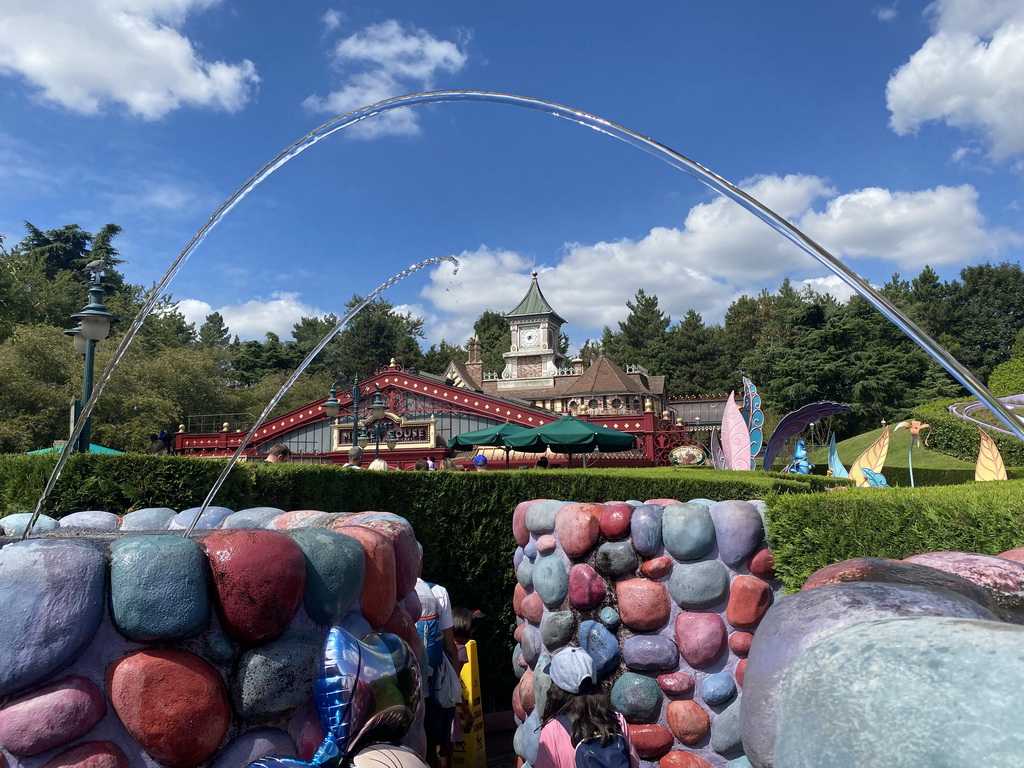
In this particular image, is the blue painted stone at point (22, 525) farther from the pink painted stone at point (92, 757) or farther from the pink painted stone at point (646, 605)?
the pink painted stone at point (646, 605)

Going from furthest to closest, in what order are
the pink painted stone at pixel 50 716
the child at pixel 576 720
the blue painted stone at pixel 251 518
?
the child at pixel 576 720 → the blue painted stone at pixel 251 518 → the pink painted stone at pixel 50 716

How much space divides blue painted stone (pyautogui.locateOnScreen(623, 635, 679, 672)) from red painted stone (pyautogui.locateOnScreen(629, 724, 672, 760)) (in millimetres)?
364

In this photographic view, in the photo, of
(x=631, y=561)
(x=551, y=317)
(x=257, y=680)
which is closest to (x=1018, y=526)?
(x=631, y=561)

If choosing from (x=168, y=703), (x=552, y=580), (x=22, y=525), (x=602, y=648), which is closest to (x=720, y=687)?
(x=602, y=648)

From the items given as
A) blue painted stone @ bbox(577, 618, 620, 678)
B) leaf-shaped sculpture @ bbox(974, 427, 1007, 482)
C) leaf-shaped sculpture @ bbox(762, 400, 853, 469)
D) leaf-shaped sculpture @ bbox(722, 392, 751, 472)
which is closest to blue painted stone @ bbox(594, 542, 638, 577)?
blue painted stone @ bbox(577, 618, 620, 678)

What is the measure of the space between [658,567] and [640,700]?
0.87m

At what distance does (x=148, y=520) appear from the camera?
3783mm

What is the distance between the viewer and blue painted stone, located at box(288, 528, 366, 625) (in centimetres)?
217

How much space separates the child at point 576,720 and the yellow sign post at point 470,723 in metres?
1.61

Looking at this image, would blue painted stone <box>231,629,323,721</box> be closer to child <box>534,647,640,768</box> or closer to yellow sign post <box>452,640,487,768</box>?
child <box>534,647,640,768</box>

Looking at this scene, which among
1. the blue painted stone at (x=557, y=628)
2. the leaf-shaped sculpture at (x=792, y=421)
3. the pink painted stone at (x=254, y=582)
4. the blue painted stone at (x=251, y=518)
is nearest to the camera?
the pink painted stone at (x=254, y=582)

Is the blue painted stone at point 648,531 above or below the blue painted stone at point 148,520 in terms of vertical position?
below

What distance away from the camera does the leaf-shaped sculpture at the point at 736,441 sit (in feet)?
56.3

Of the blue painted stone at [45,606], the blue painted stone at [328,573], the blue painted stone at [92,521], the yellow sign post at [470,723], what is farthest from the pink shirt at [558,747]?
the blue painted stone at [45,606]
